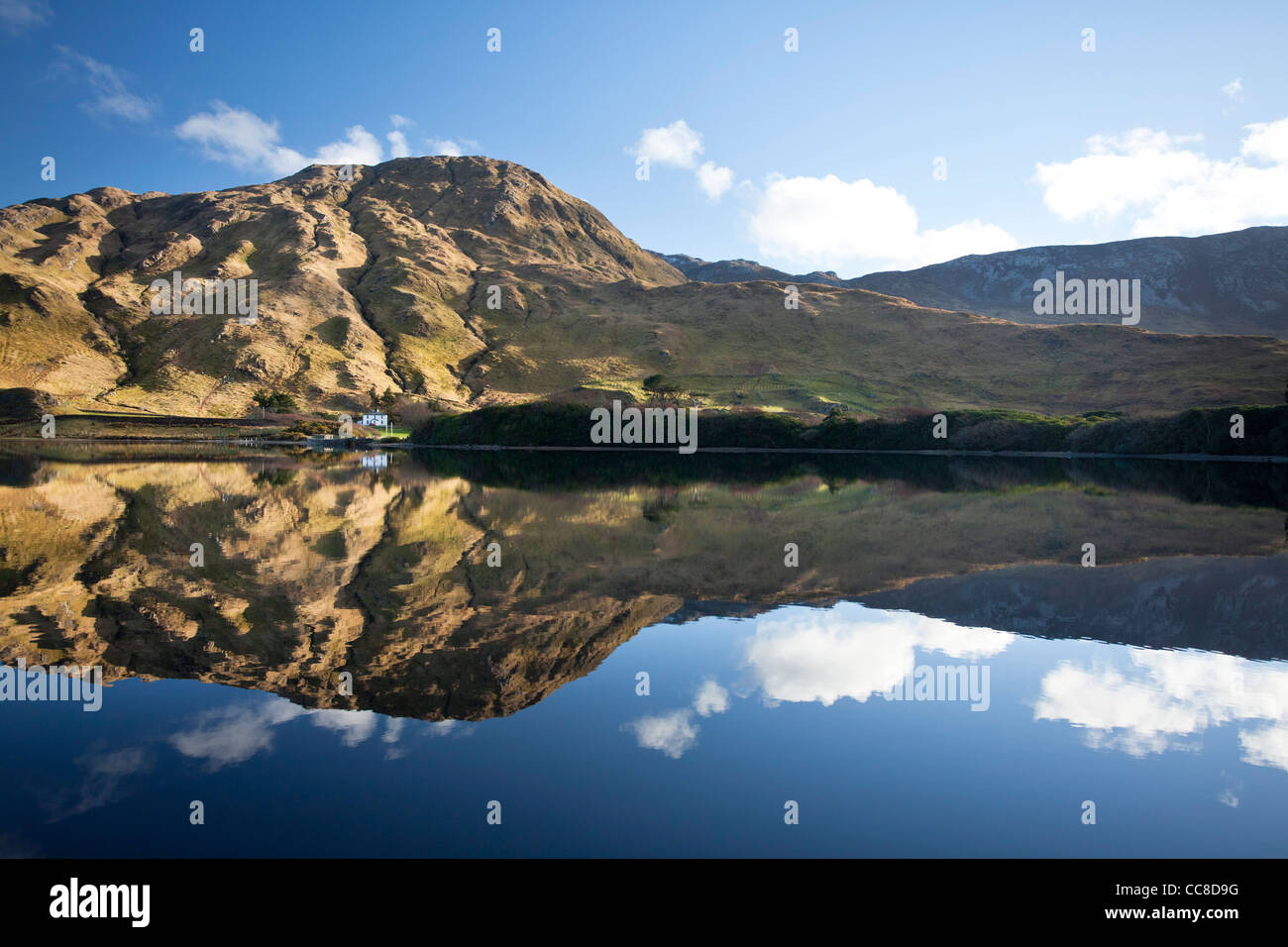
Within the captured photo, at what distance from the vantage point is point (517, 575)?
14.1 meters

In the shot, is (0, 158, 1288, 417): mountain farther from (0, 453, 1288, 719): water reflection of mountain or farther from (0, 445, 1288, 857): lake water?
(0, 445, 1288, 857): lake water

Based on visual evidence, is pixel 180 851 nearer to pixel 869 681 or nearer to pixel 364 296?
pixel 869 681

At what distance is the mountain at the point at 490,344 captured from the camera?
A: 126250mm

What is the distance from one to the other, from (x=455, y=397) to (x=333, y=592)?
5457 inches

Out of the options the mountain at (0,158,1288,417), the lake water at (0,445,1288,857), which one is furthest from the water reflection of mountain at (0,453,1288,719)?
the mountain at (0,158,1288,417)

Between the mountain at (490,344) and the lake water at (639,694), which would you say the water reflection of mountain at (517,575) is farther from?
the mountain at (490,344)

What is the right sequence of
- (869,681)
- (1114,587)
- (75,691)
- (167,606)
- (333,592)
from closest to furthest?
(75,691) < (869,681) < (167,606) < (333,592) < (1114,587)

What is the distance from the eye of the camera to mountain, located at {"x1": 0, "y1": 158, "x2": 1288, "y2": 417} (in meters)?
126

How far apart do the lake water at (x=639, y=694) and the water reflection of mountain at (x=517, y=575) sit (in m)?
0.09

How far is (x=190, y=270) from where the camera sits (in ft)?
587

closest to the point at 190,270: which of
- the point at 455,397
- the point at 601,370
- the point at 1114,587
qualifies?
the point at 455,397

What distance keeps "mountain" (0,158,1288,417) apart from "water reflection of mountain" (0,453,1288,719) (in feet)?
270

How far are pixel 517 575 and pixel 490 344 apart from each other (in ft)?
534
